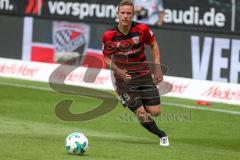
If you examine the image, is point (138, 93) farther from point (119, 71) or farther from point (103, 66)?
point (103, 66)

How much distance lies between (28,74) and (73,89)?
2.65 m

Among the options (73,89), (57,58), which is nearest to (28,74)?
(57,58)

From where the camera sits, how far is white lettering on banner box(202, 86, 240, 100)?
844 inches

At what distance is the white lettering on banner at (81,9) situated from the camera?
24844mm

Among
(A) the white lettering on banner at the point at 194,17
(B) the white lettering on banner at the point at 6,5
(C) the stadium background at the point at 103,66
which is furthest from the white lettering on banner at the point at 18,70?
(A) the white lettering on banner at the point at 194,17

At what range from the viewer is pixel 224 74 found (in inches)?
872

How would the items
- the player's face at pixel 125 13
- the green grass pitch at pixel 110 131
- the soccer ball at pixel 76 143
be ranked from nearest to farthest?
the soccer ball at pixel 76 143
the green grass pitch at pixel 110 131
the player's face at pixel 125 13

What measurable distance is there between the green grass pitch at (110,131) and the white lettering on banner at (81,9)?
3118 millimetres

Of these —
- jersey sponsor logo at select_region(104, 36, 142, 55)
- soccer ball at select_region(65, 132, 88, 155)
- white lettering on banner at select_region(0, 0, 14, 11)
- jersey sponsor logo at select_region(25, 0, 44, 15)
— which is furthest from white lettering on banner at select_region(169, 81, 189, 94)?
soccer ball at select_region(65, 132, 88, 155)

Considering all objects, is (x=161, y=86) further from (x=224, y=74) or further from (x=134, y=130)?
(x=134, y=130)

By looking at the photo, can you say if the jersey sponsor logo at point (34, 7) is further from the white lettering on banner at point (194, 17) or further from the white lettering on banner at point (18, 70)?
the white lettering on banner at point (194, 17)

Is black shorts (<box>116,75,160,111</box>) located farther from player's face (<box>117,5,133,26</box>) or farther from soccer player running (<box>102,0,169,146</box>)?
player's face (<box>117,5,133,26</box>)

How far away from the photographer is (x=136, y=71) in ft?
47.8

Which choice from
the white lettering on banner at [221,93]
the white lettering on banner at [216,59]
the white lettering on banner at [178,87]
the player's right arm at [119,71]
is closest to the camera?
the player's right arm at [119,71]
